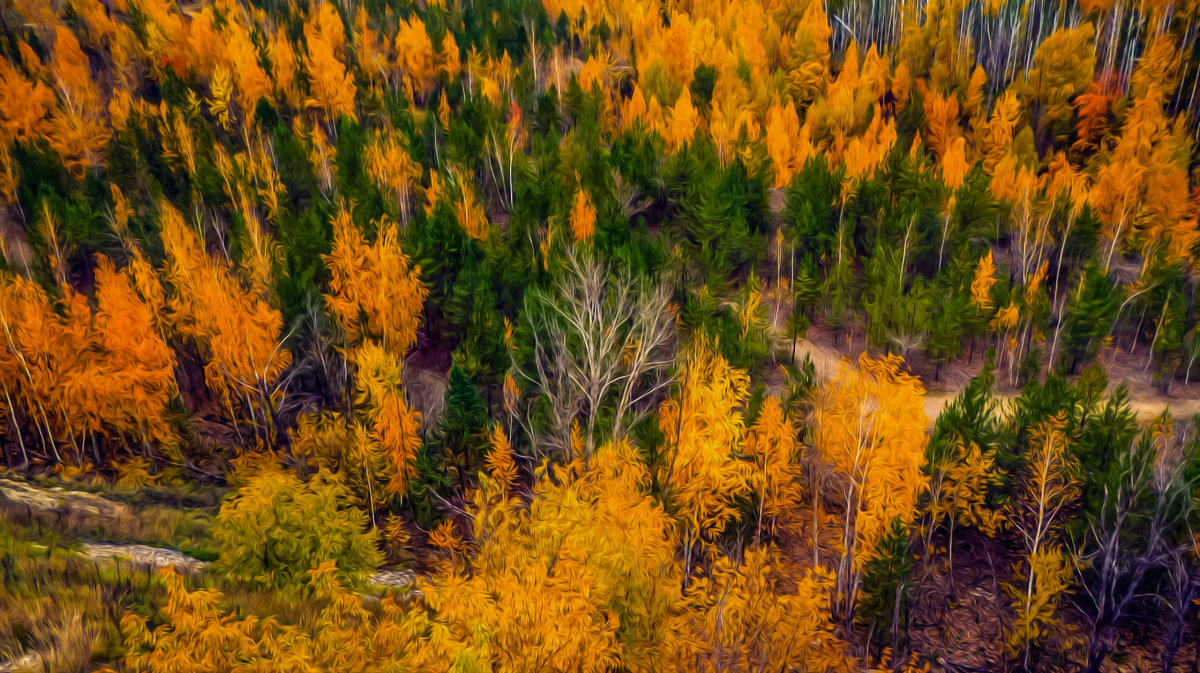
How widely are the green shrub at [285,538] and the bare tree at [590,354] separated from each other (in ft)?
19.2

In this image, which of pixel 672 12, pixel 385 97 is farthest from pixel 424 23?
pixel 672 12

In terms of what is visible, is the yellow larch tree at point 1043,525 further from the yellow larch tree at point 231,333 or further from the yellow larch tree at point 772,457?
the yellow larch tree at point 231,333

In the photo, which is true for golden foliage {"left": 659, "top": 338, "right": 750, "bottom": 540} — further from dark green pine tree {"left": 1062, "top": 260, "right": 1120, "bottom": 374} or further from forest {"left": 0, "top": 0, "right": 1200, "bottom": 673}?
dark green pine tree {"left": 1062, "top": 260, "right": 1120, "bottom": 374}

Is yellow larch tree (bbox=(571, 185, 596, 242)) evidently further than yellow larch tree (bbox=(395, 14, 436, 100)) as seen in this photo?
No

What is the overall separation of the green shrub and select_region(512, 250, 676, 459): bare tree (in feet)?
19.2

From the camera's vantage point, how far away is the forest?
14.4 m

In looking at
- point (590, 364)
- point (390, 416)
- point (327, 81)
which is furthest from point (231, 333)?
point (327, 81)

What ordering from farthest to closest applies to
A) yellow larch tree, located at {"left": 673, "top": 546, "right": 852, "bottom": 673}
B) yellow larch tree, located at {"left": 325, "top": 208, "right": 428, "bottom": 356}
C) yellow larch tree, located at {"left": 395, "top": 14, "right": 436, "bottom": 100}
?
yellow larch tree, located at {"left": 395, "top": 14, "right": 436, "bottom": 100}
yellow larch tree, located at {"left": 325, "top": 208, "right": 428, "bottom": 356}
yellow larch tree, located at {"left": 673, "top": 546, "right": 852, "bottom": 673}

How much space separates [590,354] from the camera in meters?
18.1

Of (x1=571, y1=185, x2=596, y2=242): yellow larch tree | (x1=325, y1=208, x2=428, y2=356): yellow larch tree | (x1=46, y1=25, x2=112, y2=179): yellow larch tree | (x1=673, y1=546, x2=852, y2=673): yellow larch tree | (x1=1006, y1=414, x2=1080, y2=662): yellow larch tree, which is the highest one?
(x1=46, y1=25, x2=112, y2=179): yellow larch tree

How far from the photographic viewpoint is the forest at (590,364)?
47.4 ft

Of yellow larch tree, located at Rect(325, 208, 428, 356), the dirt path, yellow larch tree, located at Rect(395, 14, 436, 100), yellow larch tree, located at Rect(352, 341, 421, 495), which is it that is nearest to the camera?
yellow larch tree, located at Rect(352, 341, 421, 495)

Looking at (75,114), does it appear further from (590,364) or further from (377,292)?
(590,364)

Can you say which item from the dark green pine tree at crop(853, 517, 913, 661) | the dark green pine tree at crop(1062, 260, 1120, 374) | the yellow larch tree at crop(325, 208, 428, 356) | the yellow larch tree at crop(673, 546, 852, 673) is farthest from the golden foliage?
the dark green pine tree at crop(1062, 260, 1120, 374)
